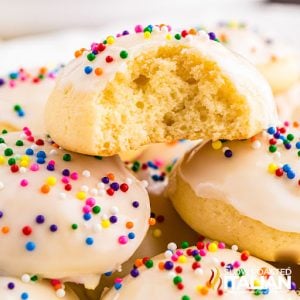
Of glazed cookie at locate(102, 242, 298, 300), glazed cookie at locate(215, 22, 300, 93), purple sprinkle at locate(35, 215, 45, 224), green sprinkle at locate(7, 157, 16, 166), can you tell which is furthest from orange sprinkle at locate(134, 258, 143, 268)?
glazed cookie at locate(215, 22, 300, 93)

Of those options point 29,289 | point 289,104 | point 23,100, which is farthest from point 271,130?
point 289,104

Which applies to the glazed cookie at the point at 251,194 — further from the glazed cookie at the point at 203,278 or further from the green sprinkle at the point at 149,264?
the green sprinkle at the point at 149,264

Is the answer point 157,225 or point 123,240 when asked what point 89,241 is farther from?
point 157,225

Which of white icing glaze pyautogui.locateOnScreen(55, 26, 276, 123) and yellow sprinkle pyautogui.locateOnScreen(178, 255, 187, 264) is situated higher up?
white icing glaze pyautogui.locateOnScreen(55, 26, 276, 123)

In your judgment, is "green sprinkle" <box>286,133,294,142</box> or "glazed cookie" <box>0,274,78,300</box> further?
"green sprinkle" <box>286,133,294,142</box>

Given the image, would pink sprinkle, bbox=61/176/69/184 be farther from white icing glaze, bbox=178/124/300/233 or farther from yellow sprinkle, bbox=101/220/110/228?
white icing glaze, bbox=178/124/300/233

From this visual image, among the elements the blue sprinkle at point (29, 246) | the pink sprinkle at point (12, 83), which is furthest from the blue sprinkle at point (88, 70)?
the pink sprinkle at point (12, 83)
